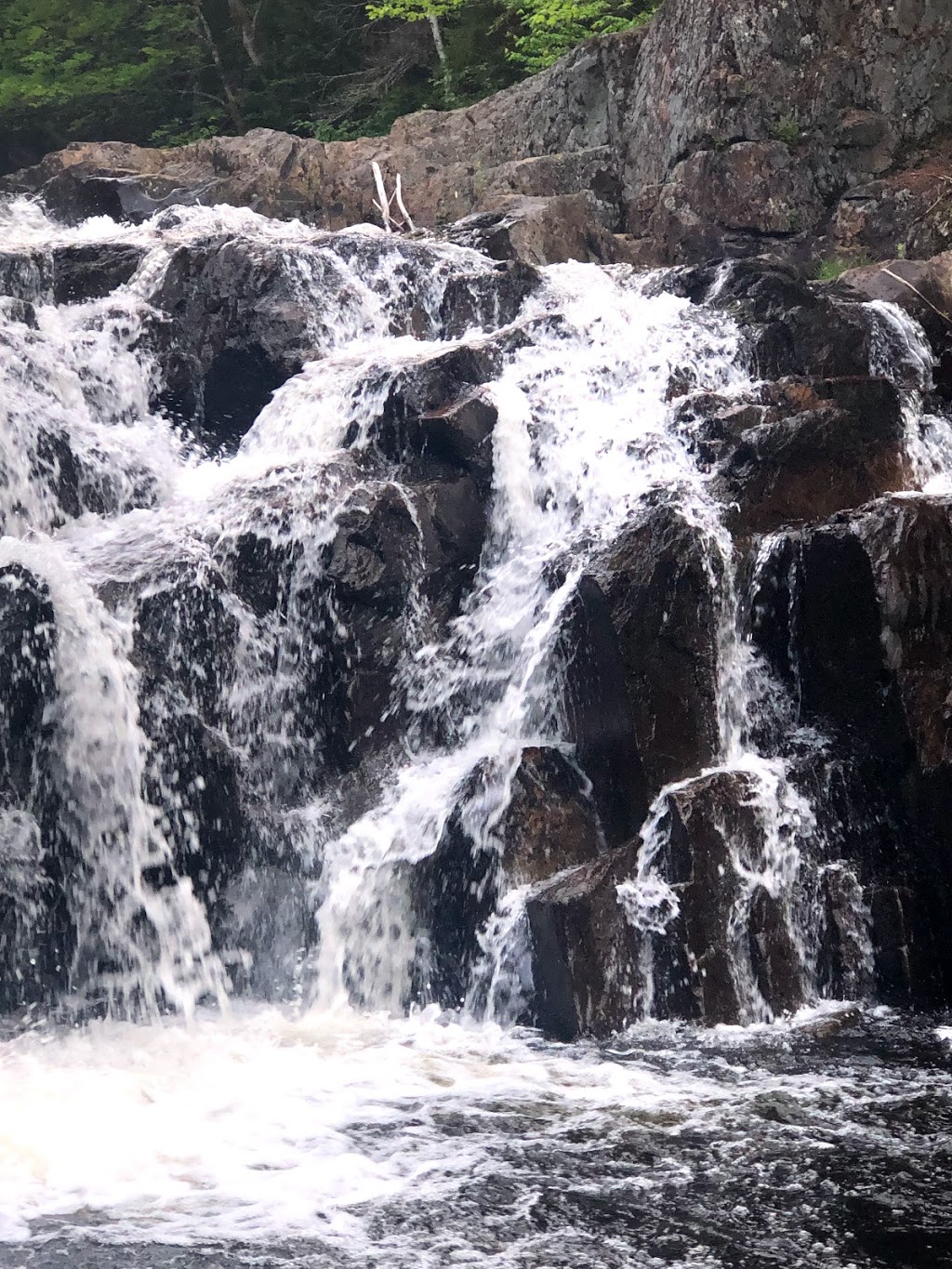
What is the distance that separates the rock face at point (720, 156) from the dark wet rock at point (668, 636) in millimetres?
7621

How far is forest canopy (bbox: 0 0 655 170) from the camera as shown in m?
22.0

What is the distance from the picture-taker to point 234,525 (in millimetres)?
9711

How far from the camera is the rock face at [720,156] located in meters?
15.4

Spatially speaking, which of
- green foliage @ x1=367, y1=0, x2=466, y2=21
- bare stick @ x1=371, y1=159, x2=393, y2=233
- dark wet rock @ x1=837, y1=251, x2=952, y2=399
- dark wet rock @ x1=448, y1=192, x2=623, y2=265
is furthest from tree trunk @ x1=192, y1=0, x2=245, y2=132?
dark wet rock @ x1=837, y1=251, x2=952, y2=399

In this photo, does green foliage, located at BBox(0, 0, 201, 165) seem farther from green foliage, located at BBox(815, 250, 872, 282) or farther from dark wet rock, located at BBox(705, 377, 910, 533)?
dark wet rock, located at BBox(705, 377, 910, 533)

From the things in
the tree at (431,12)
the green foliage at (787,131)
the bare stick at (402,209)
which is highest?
the tree at (431,12)

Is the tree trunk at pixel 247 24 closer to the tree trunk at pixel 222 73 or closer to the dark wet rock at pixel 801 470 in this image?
the tree trunk at pixel 222 73

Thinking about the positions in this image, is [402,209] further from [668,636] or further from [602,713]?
[602,713]

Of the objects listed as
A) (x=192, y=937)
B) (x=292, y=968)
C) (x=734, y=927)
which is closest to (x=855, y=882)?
(x=734, y=927)

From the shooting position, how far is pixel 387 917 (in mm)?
8242

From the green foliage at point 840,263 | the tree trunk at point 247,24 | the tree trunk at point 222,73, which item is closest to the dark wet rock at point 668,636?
the green foliage at point 840,263

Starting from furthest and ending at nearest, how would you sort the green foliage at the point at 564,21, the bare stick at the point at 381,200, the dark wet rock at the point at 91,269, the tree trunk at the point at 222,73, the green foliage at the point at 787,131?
the tree trunk at the point at 222,73 → the green foliage at the point at 564,21 → the bare stick at the point at 381,200 → the green foliage at the point at 787,131 → the dark wet rock at the point at 91,269

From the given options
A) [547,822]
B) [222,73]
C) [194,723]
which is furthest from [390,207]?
[547,822]

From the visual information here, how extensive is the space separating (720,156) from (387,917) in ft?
38.0
